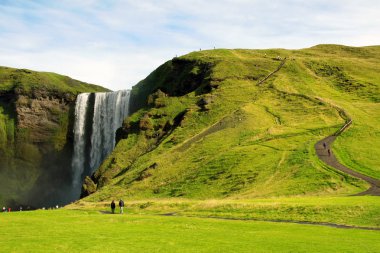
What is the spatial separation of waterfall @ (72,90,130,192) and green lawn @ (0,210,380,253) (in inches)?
3867

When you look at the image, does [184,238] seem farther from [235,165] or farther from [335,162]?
[235,165]

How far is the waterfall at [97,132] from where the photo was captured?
138m

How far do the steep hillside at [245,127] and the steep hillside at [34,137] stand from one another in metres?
31.2

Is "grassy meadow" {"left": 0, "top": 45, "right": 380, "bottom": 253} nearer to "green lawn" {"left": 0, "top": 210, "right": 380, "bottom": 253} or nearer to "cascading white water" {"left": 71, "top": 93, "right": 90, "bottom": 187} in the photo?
"green lawn" {"left": 0, "top": 210, "right": 380, "bottom": 253}

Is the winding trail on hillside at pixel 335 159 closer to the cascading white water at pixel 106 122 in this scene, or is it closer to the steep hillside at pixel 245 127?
the steep hillside at pixel 245 127

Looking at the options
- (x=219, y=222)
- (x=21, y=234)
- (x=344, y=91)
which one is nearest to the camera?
(x=21, y=234)

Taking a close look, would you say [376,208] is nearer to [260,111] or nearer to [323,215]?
[323,215]

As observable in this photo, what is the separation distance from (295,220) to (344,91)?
89319mm

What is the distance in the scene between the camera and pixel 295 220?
42.5 meters

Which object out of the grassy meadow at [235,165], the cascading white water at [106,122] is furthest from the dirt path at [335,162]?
the cascading white water at [106,122]

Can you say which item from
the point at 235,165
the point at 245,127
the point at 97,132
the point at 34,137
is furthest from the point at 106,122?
the point at 235,165

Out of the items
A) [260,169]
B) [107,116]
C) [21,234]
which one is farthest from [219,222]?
[107,116]

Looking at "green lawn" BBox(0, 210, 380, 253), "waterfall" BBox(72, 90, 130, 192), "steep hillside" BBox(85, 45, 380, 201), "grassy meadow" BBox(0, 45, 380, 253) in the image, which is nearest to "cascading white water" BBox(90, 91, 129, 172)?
"waterfall" BBox(72, 90, 130, 192)

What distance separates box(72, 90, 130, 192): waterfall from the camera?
137500mm
